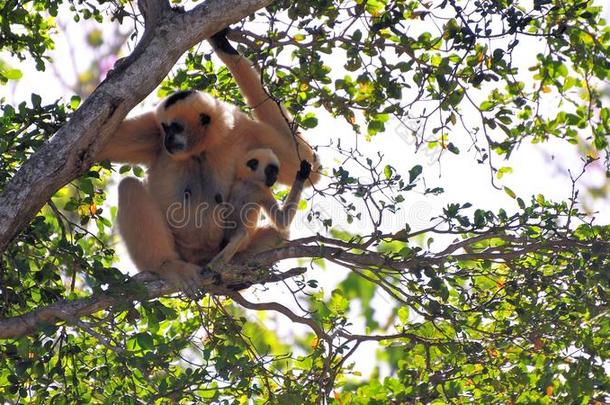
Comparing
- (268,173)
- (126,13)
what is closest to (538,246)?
(268,173)

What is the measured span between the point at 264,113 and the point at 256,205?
2.91 feet

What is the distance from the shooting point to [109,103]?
463 cm

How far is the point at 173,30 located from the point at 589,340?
317 centimetres

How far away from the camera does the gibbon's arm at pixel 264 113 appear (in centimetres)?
666

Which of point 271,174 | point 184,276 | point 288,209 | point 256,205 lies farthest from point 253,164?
point 184,276

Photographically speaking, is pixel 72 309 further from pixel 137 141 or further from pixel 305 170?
pixel 305 170

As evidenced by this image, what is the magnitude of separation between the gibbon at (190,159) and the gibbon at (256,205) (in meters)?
0.12

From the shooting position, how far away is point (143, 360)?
4547 mm

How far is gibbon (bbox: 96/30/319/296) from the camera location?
636 centimetres

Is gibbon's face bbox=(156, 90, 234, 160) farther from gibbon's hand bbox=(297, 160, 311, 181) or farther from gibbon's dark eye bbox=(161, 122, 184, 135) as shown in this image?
gibbon's hand bbox=(297, 160, 311, 181)

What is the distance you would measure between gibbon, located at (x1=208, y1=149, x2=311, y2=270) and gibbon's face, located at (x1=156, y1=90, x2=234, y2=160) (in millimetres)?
364

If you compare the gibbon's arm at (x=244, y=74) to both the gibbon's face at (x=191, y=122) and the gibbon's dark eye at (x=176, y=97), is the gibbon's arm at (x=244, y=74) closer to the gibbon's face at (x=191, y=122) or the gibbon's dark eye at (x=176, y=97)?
the gibbon's face at (x=191, y=122)

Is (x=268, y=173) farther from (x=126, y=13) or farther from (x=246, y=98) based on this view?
(x=126, y=13)

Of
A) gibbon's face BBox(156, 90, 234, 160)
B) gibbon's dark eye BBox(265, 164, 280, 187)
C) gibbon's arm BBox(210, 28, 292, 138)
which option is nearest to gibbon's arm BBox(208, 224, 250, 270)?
gibbon's dark eye BBox(265, 164, 280, 187)
